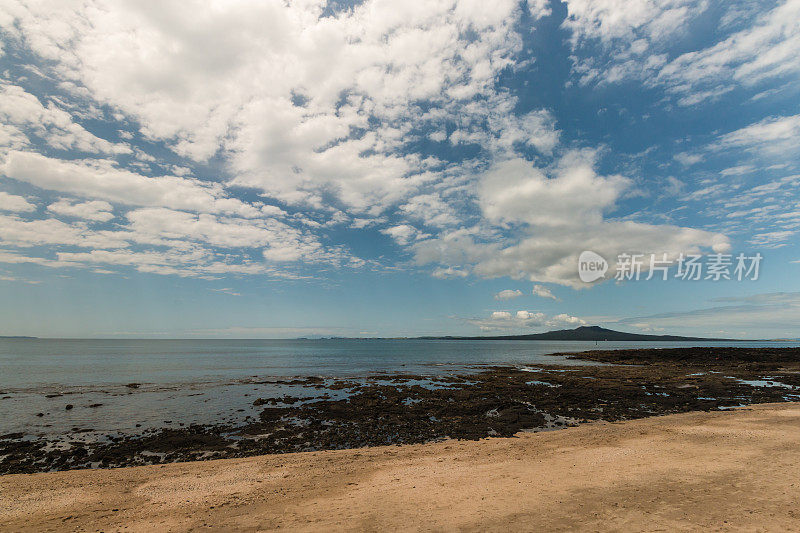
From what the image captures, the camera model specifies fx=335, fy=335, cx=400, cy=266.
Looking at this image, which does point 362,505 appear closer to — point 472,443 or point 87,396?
point 472,443

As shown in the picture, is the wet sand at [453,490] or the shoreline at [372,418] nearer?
the wet sand at [453,490]

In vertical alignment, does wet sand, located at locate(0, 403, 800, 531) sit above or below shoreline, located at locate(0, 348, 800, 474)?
above

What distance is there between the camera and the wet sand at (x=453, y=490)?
29.3ft

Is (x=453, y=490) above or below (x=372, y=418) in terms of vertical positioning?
above

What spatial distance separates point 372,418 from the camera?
23.4 m

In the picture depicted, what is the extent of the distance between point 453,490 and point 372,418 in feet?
44.1

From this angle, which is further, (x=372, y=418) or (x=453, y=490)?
(x=372, y=418)

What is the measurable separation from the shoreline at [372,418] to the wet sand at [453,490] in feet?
7.42

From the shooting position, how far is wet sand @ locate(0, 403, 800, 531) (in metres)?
8.95

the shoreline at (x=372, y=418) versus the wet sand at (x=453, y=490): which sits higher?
the wet sand at (x=453, y=490)

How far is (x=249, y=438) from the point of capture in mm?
19391

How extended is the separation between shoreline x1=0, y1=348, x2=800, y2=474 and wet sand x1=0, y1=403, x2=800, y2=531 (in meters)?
2.26

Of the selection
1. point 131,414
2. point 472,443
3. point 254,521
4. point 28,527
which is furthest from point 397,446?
point 131,414

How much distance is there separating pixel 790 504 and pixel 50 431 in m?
34.5
